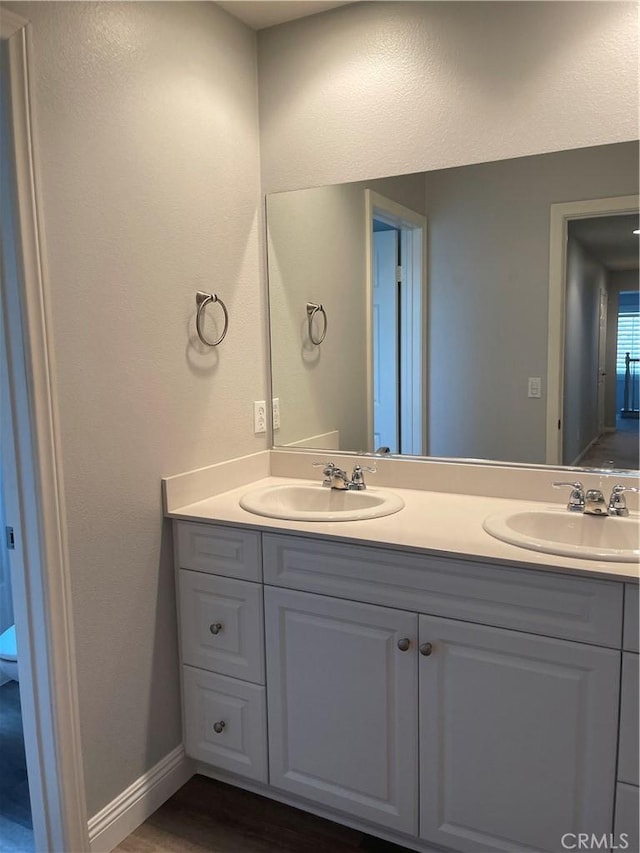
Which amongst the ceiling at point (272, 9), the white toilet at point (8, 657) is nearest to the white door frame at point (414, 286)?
the ceiling at point (272, 9)

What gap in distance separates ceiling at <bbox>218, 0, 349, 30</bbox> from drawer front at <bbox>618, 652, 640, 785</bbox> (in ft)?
6.72

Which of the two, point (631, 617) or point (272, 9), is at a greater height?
point (272, 9)

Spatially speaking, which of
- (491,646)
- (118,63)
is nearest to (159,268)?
(118,63)

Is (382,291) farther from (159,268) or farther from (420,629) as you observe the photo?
(420,629)

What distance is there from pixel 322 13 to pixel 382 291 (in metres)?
0.92

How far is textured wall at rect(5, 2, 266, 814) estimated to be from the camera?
1540mm

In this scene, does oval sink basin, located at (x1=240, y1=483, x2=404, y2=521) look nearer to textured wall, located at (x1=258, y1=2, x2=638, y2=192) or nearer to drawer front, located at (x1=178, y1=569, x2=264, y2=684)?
drawer front, located at (x1=178, y1=569, x2=264, y2=684)

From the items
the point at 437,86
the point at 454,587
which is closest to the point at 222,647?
the point at 454,587

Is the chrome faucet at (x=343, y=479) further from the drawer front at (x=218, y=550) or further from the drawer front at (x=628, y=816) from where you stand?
the drawer front at (x=628, y=816)

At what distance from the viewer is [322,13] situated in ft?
6.77

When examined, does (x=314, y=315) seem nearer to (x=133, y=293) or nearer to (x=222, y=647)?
(x=133, y=293)

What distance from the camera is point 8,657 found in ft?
8.22

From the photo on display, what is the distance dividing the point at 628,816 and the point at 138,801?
129 cm

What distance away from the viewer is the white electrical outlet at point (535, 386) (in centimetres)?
193
